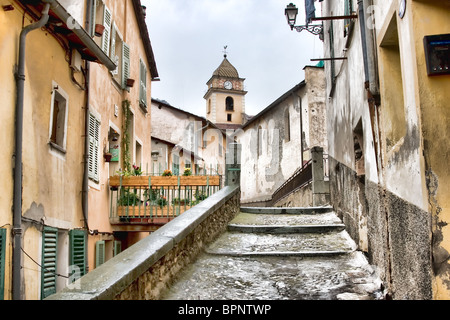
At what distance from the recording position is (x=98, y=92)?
1165 cm

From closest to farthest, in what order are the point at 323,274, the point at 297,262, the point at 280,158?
the point at 323,274 < the point at 297,262 < the point at 280,158

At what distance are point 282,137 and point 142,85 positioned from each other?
13.7 meters

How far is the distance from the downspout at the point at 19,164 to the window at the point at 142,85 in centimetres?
901

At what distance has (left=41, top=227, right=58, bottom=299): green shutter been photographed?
7.94 m

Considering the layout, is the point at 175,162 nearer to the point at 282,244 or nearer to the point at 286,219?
the point at 286,219

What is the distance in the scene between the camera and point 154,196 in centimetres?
1276

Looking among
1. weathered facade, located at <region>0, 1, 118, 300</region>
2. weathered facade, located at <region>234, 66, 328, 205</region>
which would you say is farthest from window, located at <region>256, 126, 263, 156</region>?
weathered facade, located at <region>0, 1, 118, 300</region>

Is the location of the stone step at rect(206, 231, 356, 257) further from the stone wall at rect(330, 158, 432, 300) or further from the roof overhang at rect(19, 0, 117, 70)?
the roof overhang at rect(19, 0, 117, 70)

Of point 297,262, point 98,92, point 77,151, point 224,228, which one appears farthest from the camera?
point 98,92

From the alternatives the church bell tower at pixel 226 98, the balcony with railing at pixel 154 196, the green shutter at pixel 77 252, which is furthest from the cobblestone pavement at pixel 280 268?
the church bell tower at pixel 226 98
